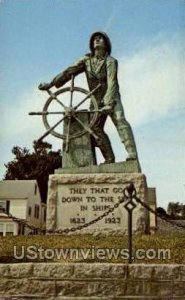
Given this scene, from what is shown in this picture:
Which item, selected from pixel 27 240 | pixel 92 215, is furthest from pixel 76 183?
pixel 27 240

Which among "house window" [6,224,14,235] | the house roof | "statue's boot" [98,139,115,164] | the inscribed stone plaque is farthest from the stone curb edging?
the house roof

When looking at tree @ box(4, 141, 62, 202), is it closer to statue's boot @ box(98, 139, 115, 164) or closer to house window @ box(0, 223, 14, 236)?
house window @ box(0, 223, 14, 236)

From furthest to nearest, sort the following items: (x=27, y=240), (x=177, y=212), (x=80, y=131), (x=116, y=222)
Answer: (x=177, y=212) → (x=80, y=131) → (x=116, y=222) → (x=27, y=240)

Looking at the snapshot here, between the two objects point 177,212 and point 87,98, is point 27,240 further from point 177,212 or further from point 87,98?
point 177,212

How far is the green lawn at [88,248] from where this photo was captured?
766 cm

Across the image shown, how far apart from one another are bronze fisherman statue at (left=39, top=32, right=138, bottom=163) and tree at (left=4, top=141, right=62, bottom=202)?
3093cm

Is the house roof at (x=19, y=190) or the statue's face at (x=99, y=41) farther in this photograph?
the house roof at (x=19, y=190)

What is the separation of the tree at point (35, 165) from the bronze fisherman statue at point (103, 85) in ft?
101

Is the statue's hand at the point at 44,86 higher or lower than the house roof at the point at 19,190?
lower

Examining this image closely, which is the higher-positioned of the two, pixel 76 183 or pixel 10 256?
pixel 76 183

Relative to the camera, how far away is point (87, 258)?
25.0 ft

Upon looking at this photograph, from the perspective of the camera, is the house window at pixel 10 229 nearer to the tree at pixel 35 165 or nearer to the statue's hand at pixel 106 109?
the tree at pixel 35 165

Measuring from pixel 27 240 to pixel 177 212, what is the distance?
58382 mm

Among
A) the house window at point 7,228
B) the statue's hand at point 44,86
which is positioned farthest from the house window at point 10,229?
the statue's hand at point 44,86
